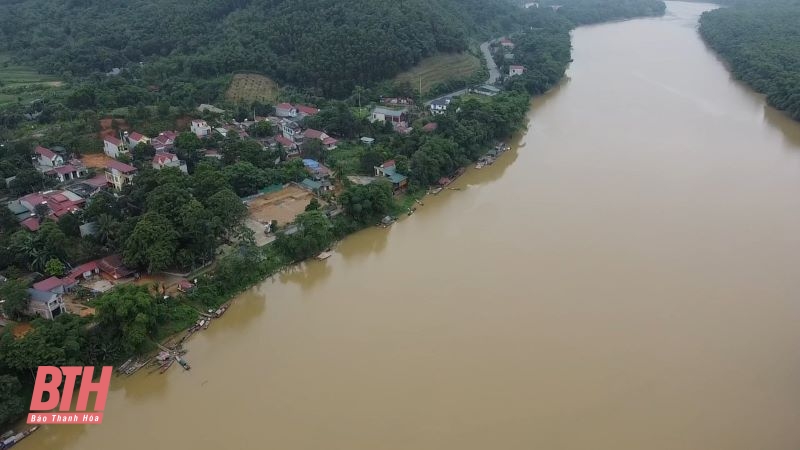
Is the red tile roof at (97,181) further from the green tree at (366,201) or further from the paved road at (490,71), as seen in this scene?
the paved road at (490,71)

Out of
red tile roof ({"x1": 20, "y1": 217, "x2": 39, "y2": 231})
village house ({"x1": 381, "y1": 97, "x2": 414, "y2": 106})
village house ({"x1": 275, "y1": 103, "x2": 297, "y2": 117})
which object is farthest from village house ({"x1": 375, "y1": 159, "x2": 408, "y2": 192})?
red tile roof ({"x1": 20, "y1": 217, "x2": 39, "y2": 231})

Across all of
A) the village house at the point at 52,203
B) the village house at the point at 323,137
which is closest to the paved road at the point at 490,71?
the village house at the point at 323,137

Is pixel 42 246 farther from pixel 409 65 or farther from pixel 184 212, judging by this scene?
pixel 409 65

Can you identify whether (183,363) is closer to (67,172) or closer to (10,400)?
(10,400)

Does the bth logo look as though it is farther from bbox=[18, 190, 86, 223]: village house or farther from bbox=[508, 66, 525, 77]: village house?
bbox=[508, 66, 525, 77]: village house

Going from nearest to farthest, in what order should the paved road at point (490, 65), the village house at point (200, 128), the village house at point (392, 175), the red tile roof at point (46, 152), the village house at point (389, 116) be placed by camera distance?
the red tile roof at point (46, 152) → the village house at point (392, 175) → the village house at point (200, 128) → the village house at point (389, 116) → the paved road at point (490, 65)

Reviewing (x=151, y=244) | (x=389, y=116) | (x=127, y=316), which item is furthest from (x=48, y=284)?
→ (x=389, y=116)
